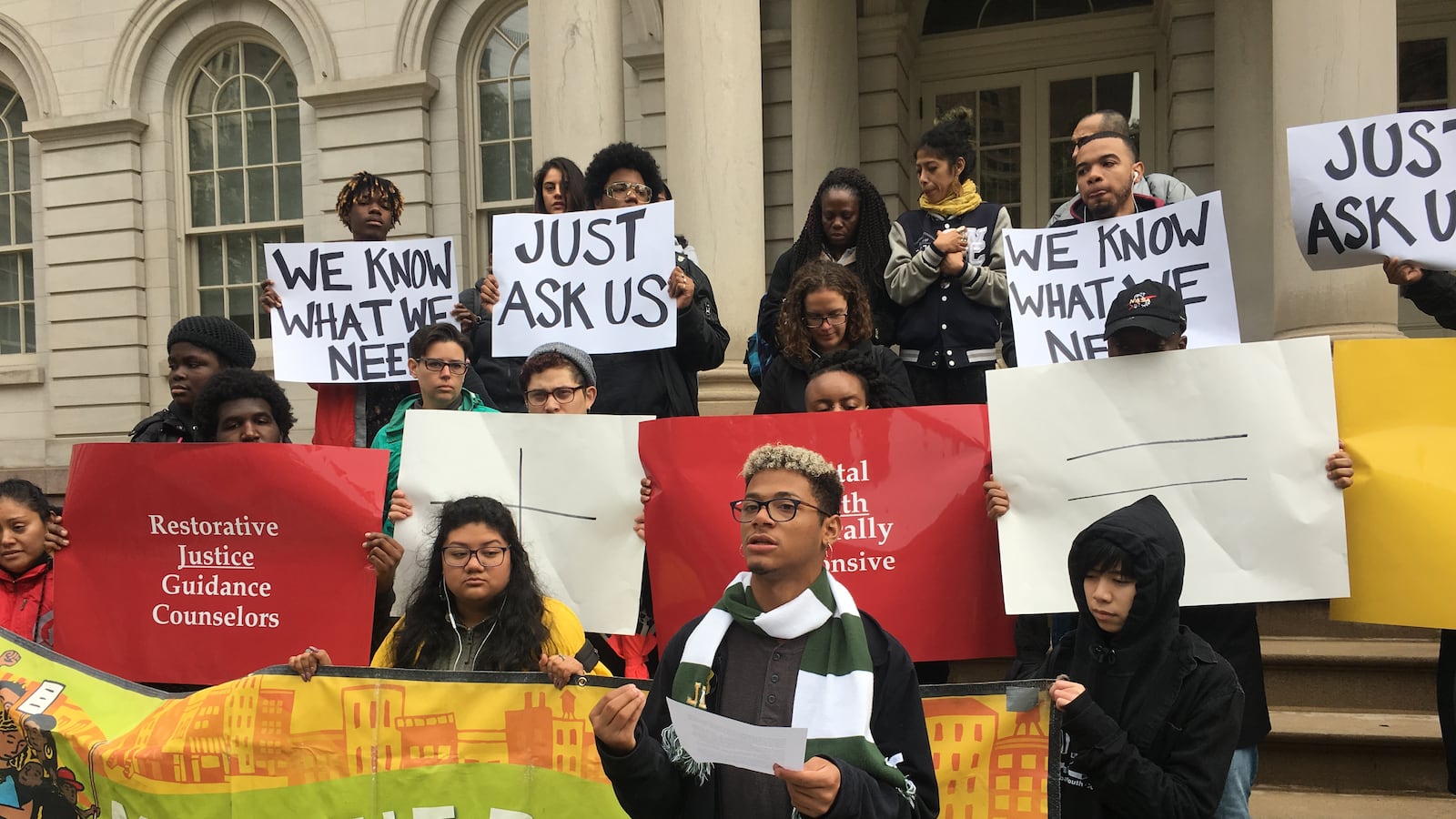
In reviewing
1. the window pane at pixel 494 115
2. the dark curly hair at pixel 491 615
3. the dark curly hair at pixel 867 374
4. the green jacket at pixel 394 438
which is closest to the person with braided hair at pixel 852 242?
the dark curly hair at pixel 867 374

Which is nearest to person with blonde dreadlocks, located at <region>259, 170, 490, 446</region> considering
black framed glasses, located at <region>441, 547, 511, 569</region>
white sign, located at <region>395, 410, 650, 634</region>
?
white sign, located at <region>395, 410, 650, 634</region>

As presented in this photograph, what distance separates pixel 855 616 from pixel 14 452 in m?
14.7

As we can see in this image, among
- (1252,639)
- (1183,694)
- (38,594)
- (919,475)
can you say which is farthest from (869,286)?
(38,594)

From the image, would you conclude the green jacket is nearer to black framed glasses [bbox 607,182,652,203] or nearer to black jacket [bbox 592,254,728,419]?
black jacket [bbox 592,254,728,419]

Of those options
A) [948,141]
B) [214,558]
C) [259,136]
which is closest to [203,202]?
[259,136]

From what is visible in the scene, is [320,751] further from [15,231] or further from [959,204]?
[15,231]

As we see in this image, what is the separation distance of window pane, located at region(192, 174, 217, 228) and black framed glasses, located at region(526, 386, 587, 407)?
11299 millimetres

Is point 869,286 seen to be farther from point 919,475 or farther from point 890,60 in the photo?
point 890,60

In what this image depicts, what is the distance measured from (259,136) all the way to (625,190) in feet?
33.1

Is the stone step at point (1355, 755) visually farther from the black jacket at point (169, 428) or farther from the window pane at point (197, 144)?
the window pane at point (197, 144)

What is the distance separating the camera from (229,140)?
1380 centimetres

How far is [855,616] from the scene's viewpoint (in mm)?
2559

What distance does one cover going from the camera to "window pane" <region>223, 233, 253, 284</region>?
1380 centimetres

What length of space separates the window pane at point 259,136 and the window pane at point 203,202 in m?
0.72
